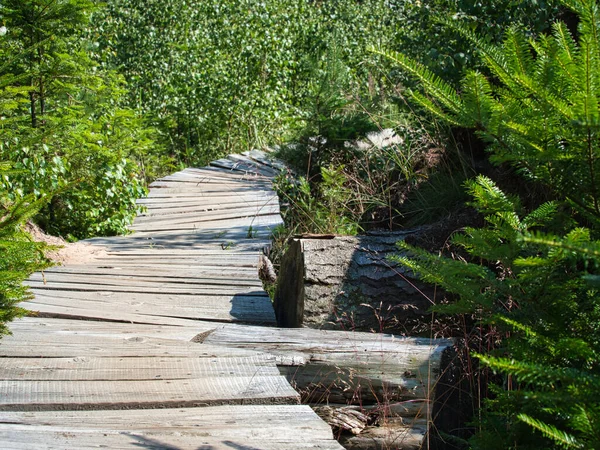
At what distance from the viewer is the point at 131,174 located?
6621 millimetres

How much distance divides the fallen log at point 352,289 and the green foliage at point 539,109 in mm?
1833

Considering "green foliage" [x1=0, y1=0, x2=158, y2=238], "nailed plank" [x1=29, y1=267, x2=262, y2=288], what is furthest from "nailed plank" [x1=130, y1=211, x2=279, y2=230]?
"nailed plank" [x1=29, y1=267, x2=262, y2=288]

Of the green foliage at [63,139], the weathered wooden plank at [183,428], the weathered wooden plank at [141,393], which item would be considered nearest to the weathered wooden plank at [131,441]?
the weathered wooden plank at [183,428]

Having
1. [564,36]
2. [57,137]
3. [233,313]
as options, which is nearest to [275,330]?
[233,313]

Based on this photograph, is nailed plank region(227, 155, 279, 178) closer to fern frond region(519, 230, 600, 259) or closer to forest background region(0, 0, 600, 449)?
forest background region(0, 0, 600, 449)

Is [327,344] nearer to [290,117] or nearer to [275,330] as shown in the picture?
[275,330]

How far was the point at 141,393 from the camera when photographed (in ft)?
8.75

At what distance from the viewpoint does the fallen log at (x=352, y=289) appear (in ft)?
12.2

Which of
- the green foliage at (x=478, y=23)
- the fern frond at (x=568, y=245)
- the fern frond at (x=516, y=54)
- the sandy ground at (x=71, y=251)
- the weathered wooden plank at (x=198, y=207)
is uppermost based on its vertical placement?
the green foliage at (x=478, y=23)

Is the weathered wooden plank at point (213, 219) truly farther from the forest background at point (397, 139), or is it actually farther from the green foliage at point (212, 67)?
the green foliage at point (212, 67)

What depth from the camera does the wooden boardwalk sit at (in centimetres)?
231

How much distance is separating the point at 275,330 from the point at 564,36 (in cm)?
205

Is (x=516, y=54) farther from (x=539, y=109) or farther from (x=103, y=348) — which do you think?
(x=103, y=348)

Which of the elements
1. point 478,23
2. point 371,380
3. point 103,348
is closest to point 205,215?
point 478,23
